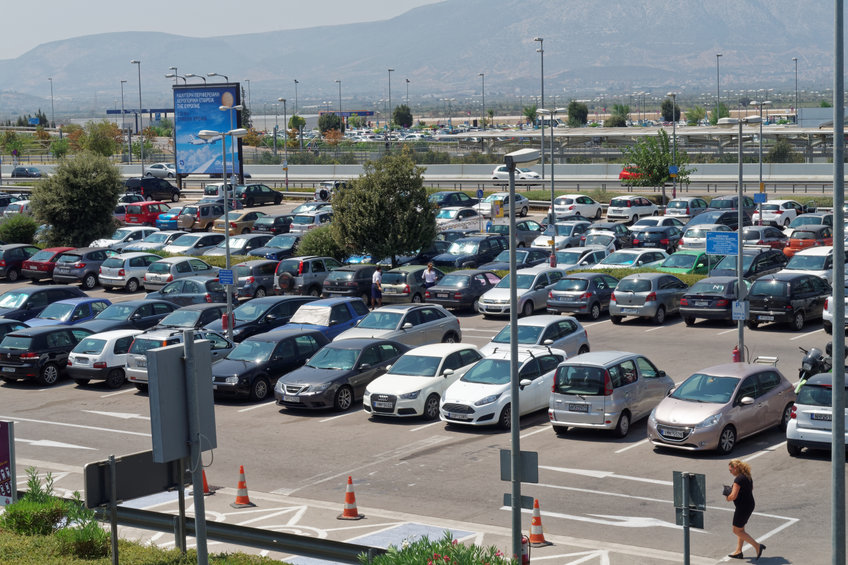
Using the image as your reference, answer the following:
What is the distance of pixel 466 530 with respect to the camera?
15.0 meters

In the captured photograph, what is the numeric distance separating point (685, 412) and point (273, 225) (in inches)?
1367

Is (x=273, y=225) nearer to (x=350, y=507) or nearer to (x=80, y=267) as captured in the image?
(x=80, y=267)

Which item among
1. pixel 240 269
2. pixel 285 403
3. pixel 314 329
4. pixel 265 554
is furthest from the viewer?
pixel 240 269

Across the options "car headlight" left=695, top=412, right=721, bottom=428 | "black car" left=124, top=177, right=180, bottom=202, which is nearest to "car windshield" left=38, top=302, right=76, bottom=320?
"car headlight" left=695, top=412, right=721, bottom=428

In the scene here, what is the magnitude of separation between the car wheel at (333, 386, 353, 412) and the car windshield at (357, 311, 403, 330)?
3835 mm

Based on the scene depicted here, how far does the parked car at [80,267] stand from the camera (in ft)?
134

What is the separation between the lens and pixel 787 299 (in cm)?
2961

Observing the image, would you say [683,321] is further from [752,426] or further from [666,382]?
[752,426]

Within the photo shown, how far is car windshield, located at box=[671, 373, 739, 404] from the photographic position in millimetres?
19125

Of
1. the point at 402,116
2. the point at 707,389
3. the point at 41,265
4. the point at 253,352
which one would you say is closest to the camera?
the point at 707,389

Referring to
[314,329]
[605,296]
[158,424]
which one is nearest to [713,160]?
[605,296]

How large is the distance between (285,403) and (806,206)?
36949 mm

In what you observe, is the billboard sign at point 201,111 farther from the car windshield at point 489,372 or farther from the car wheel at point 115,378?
the car windshield at point 489,372

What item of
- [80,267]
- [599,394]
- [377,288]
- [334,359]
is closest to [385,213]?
[377,288]
